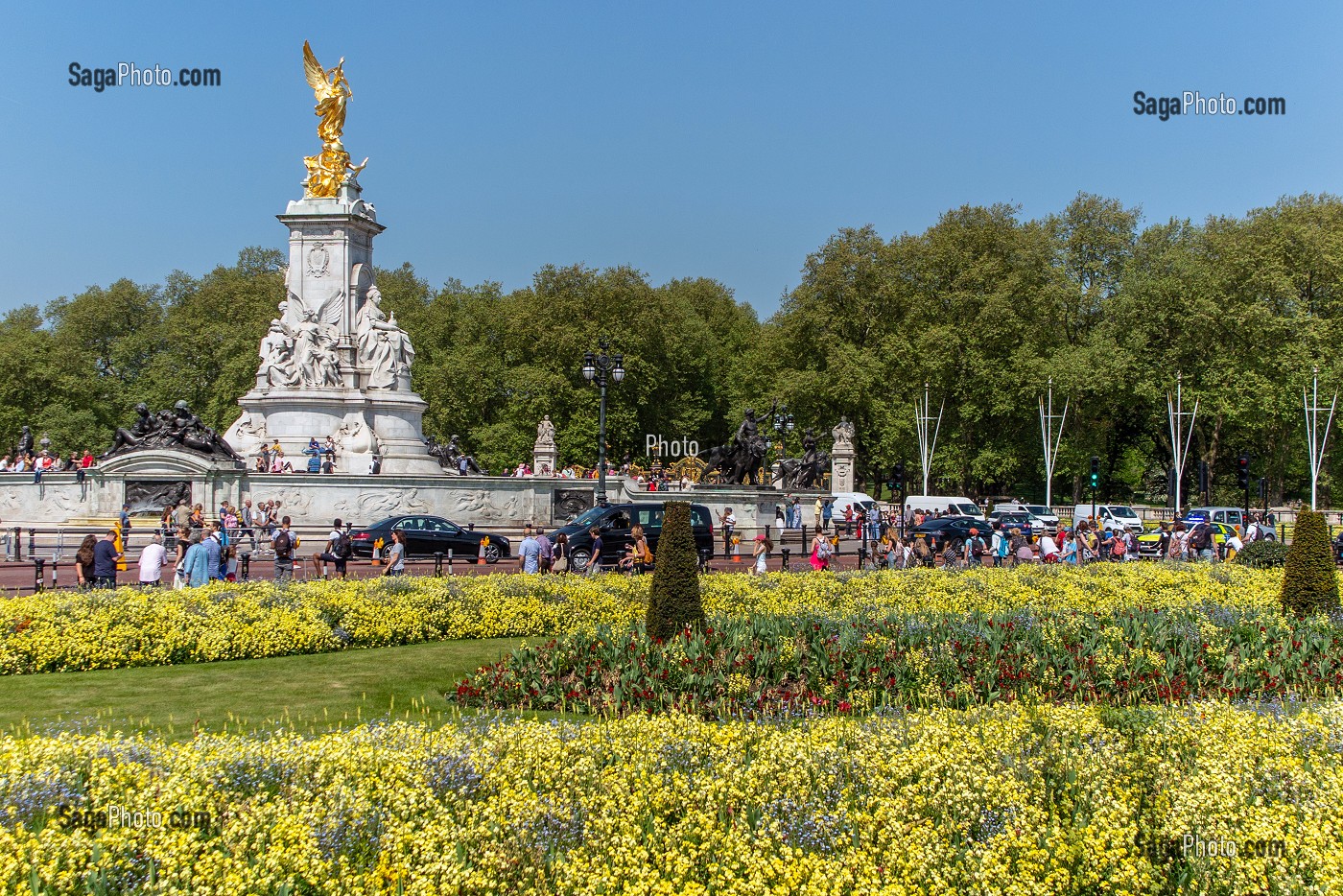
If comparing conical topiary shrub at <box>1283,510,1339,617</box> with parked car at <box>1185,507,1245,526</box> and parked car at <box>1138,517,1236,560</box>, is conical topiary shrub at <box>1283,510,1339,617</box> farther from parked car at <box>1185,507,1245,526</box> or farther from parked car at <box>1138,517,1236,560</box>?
parked car at <box>1185,507,1245,526</box>

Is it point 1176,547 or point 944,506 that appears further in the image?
point 944,506

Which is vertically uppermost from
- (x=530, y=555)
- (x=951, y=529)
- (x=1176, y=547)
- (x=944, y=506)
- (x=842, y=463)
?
(x=842, y=463)

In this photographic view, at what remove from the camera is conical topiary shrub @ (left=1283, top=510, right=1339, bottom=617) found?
53.3 ft

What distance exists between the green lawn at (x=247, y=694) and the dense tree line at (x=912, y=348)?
153 feet

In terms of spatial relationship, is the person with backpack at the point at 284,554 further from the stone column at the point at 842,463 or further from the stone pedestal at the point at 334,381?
the stone column at the point at 842,463

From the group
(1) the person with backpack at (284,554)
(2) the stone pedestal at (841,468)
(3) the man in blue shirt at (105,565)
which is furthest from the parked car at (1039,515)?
(3) the man in blue shirt at (105,565)

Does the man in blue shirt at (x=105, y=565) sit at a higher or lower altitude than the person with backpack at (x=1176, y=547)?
higher

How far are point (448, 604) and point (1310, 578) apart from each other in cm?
1173

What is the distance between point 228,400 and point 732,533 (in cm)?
4004

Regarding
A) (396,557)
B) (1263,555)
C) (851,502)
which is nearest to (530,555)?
(396,557)

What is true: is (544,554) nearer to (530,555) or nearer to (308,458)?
(530,555)

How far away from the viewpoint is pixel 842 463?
53.8 metres

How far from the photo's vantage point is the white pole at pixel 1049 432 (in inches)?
2117

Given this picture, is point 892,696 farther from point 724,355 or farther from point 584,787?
point 724,355
